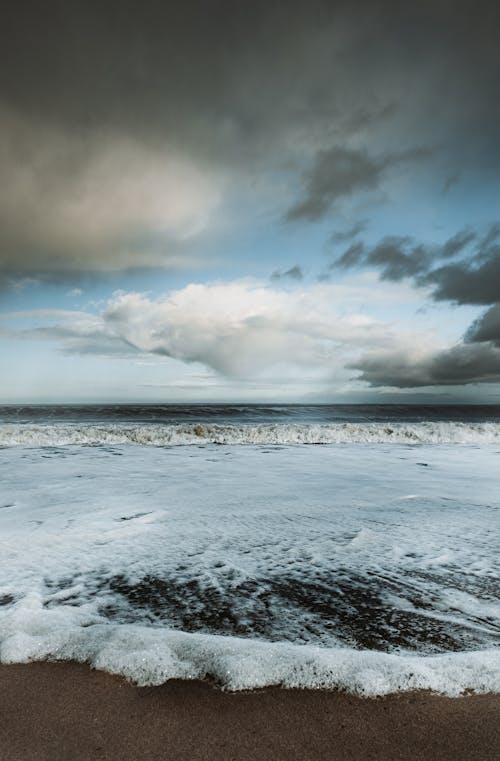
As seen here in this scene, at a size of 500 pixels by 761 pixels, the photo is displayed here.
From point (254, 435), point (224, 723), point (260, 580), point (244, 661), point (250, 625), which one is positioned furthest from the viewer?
point (254, 435)

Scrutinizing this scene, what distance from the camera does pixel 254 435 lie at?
1569 cm

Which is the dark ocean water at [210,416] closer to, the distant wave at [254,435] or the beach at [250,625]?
the distant wave at [254,435]

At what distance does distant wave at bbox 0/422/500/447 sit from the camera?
48.0 feet

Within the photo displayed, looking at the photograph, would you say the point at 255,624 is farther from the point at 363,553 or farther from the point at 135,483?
the point at 135,483

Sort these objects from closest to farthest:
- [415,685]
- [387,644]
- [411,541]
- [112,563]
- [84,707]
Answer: [84,707] < [415,685] < [387,644] < [112,563] < [411,541]

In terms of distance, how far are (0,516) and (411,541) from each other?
4.42 meters

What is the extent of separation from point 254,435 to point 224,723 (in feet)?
45.7

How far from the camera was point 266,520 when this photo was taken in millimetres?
4875

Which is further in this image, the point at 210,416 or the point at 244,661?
the point at 210,416

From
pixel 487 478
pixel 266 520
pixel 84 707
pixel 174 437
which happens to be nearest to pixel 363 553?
pixel 266 520

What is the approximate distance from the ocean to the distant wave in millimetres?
7054

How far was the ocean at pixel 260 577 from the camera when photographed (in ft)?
7.13

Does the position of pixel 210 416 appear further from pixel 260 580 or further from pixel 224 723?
pixel 224 723

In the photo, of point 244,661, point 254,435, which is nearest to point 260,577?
point 244,661
